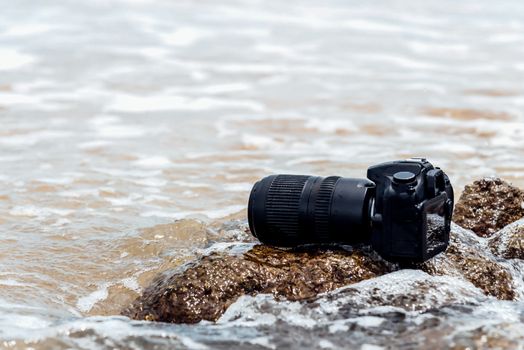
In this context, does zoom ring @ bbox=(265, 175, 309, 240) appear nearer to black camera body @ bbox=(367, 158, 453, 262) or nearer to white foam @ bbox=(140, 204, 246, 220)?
black camera body @ bbox=(367, 158, 453, 262)

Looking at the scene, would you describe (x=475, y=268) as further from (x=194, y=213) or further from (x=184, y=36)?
(x=184, y=36)

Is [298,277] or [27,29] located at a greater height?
[27,29]

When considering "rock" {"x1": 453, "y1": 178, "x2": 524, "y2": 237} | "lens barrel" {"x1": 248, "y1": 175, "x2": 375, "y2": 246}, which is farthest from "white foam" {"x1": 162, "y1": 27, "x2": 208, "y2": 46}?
"lens barrel" {"x1": 248, "y1": 175, "x2": 375, "y2": 246}

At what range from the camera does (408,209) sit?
283cm

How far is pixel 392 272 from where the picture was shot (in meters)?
3.02

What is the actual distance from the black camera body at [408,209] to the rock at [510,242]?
0.49 metres

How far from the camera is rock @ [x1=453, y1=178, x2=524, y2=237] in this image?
3.77 metres

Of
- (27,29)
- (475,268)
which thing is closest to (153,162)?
(475,268)

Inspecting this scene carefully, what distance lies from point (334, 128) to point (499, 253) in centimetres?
369

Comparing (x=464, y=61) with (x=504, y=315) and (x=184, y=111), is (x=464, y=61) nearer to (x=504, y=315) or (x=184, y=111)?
(x=184, y=111)

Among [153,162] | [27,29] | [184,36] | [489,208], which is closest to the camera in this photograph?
[489,208]

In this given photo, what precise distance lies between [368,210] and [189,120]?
176 inches

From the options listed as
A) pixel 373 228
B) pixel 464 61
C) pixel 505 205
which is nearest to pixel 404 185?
pixel 373 228

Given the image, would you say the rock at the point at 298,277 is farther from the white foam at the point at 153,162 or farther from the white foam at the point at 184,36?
the white foam at the point at 184,36
